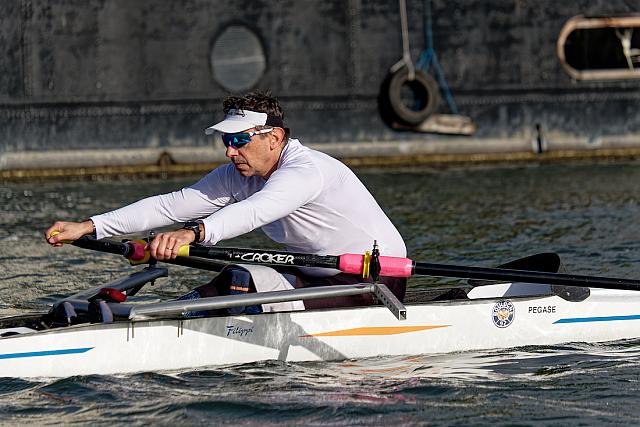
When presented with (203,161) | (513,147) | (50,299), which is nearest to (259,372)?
(50,299)

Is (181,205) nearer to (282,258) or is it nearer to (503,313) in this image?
(282,258)

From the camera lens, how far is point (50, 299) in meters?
10.3

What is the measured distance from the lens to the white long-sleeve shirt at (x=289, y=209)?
7602 millimetres

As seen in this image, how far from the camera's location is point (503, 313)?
8414mm

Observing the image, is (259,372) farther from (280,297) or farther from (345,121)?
(345,121)

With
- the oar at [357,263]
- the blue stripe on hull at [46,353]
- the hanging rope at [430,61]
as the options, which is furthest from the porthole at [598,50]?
the blue stripe on hull at [46,353]

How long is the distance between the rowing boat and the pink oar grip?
0.12 m

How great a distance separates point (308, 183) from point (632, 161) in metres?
11.8

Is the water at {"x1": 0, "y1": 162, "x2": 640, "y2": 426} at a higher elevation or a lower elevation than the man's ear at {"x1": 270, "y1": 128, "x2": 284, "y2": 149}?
lower

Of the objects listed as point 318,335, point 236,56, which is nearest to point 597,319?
point 318,335

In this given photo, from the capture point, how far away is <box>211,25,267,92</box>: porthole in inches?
678

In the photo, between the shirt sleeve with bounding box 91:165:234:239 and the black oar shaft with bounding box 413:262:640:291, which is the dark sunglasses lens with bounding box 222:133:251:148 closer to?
the shirt sleeve with bounding box 91:165:234:239

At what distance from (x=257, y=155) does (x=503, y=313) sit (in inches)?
79.5

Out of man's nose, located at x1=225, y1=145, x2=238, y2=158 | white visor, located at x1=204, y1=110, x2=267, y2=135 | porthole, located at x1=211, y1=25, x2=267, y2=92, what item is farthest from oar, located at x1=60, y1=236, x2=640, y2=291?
porthole, located at x1=211, y1=25, x2=267, y2=92
